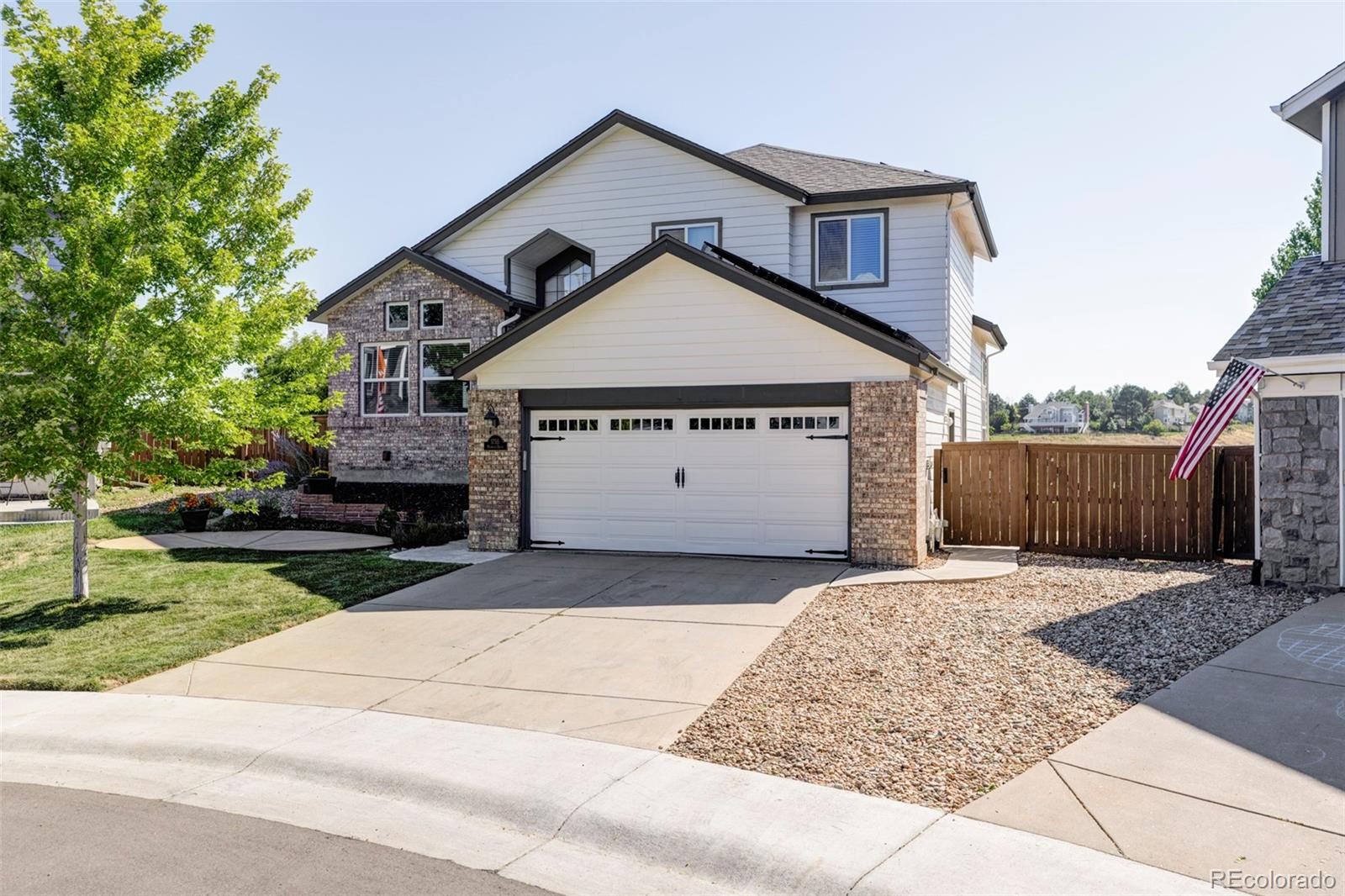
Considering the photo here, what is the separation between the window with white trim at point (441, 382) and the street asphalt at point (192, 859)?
45.8 ft

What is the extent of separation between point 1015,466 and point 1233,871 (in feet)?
36.2

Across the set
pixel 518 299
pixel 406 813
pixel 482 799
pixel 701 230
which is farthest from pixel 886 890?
pixel 518 299

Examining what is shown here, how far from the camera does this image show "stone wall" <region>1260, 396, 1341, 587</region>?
1086cm

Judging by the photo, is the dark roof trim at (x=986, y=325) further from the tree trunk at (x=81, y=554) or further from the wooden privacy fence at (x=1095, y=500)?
the tree trunk at (x=81, y=554)

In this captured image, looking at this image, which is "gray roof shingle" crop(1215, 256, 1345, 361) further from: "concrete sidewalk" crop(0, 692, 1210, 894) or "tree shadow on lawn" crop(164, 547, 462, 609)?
"tree shadow on lawn" crop(164, 547, 462, 609)

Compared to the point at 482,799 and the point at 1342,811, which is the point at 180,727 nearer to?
the point at 482,799

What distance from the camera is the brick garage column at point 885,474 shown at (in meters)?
12.4

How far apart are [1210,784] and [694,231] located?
13.6 metres

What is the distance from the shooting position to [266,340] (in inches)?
442

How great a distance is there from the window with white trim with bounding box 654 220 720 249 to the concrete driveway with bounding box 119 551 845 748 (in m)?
7.20

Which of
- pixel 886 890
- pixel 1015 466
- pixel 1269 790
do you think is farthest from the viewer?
pixel 1015 466

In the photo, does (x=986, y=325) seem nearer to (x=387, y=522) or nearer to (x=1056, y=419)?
(x=387, y=522)

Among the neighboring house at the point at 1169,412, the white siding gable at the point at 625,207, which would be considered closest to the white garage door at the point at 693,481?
the white siding gable at the point at 625,207

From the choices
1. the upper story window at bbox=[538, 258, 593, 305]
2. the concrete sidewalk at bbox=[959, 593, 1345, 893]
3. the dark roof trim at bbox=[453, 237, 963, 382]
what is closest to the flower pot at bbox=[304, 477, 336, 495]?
the upper story window at bbox=[538, 258, 593, 305]
